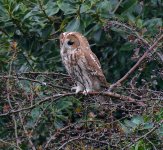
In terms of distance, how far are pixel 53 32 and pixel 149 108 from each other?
6.31 feet

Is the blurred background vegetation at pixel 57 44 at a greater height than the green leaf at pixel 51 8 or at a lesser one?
lesser

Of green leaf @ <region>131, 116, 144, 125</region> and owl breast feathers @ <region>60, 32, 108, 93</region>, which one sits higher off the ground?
green leaf @ <region>131, 116, 144, 125</region>

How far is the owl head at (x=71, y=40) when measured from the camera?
5.67m

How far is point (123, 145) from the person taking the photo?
4215mm

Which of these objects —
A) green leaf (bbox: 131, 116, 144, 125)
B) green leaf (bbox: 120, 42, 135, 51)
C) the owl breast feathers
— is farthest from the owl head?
green leaf (bbox: 131, 116, 144, 125)

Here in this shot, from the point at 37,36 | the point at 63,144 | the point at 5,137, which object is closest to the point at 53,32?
the point at 37,36

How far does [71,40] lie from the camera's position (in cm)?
574

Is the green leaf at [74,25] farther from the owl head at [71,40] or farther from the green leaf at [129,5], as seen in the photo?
the green leaf at [129,5]

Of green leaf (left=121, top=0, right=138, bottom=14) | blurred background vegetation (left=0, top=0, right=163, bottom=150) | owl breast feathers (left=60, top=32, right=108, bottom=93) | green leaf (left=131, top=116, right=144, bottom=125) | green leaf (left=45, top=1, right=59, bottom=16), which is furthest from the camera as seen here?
green leaf (left=121, top=0, right=138, bottom=14)

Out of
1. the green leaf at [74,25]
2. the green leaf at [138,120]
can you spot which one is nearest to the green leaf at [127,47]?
the green leaf at [74,25]

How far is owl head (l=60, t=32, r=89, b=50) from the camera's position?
5668 millimetres

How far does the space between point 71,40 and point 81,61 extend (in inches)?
6.2

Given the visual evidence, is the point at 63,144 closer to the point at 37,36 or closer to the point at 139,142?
the point at 139,142

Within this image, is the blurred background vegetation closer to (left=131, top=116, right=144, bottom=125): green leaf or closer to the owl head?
the owl head
